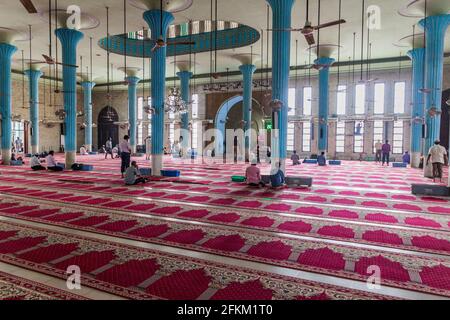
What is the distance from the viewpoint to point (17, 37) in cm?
1241

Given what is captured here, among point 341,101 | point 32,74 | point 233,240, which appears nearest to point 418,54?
point 341,101

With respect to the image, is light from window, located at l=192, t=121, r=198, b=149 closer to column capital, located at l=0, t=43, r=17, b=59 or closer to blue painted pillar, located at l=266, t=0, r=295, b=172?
column capital, located at l=0, t=43, r=17, b=59

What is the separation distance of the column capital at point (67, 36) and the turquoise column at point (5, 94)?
302 cm

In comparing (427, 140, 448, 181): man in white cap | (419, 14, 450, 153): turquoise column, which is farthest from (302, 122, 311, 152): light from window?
(427, 140, 448, 181): man in white cap

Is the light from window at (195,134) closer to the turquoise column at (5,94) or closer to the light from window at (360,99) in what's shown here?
the light from window at (360,99)

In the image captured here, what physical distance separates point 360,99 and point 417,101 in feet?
17.8

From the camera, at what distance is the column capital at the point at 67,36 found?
1076 cm

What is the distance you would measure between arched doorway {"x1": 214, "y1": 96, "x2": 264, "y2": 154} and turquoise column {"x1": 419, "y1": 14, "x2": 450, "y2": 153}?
1038cm

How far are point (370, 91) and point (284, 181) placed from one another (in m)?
11.8

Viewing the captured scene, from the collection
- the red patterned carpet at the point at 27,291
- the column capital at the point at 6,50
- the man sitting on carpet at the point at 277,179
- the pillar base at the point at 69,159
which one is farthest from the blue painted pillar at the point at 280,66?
the column capital at the point at 6,50
